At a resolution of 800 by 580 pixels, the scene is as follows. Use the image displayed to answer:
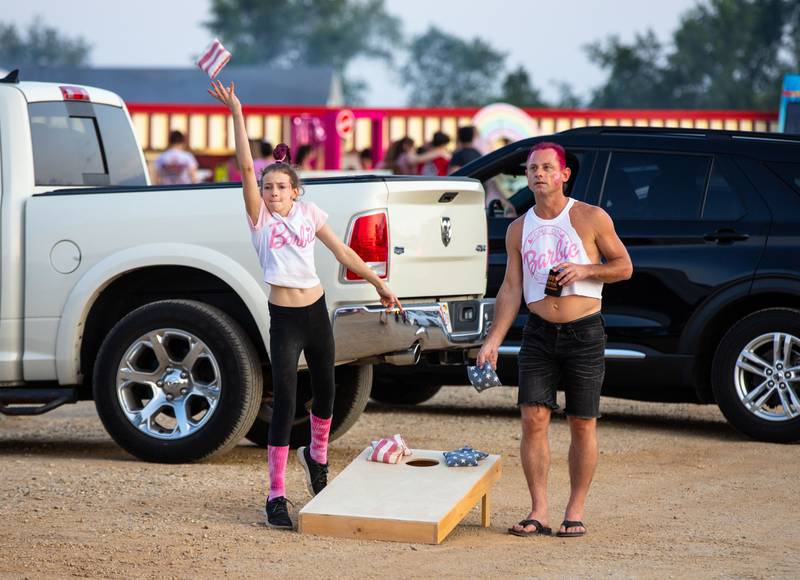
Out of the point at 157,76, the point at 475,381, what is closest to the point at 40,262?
the point at 475,381

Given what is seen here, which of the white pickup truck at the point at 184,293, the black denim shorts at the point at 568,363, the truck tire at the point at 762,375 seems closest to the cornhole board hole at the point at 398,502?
the black denim shorts at the point at 568,363

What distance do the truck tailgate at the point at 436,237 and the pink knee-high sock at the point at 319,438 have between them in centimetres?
114

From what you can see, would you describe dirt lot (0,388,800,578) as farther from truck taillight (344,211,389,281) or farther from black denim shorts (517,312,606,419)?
truck taillight (344,211,389,281)

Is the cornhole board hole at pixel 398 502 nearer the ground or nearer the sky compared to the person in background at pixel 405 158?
nearer the ground

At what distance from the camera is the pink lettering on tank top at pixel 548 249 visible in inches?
247

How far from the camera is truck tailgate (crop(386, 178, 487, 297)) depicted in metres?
7.79

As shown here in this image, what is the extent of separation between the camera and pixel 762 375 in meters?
9.12

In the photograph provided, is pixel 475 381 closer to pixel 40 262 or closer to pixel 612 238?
pixel 612 238

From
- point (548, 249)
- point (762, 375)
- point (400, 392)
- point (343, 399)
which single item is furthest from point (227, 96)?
point (400, 392)

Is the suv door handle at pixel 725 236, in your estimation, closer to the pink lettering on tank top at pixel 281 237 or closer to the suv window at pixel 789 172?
the suv window at pixel 789 172

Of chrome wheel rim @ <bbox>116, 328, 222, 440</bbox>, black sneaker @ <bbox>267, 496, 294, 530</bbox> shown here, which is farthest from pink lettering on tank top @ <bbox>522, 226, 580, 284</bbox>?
chrome wheel rim @ <bbox>116, 328, 222, 440</bbox>

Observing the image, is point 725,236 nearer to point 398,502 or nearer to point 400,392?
point 400,392

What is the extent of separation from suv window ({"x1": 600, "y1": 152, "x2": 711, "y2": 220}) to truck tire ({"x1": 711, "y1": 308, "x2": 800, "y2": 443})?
837mm

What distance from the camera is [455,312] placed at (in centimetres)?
793
